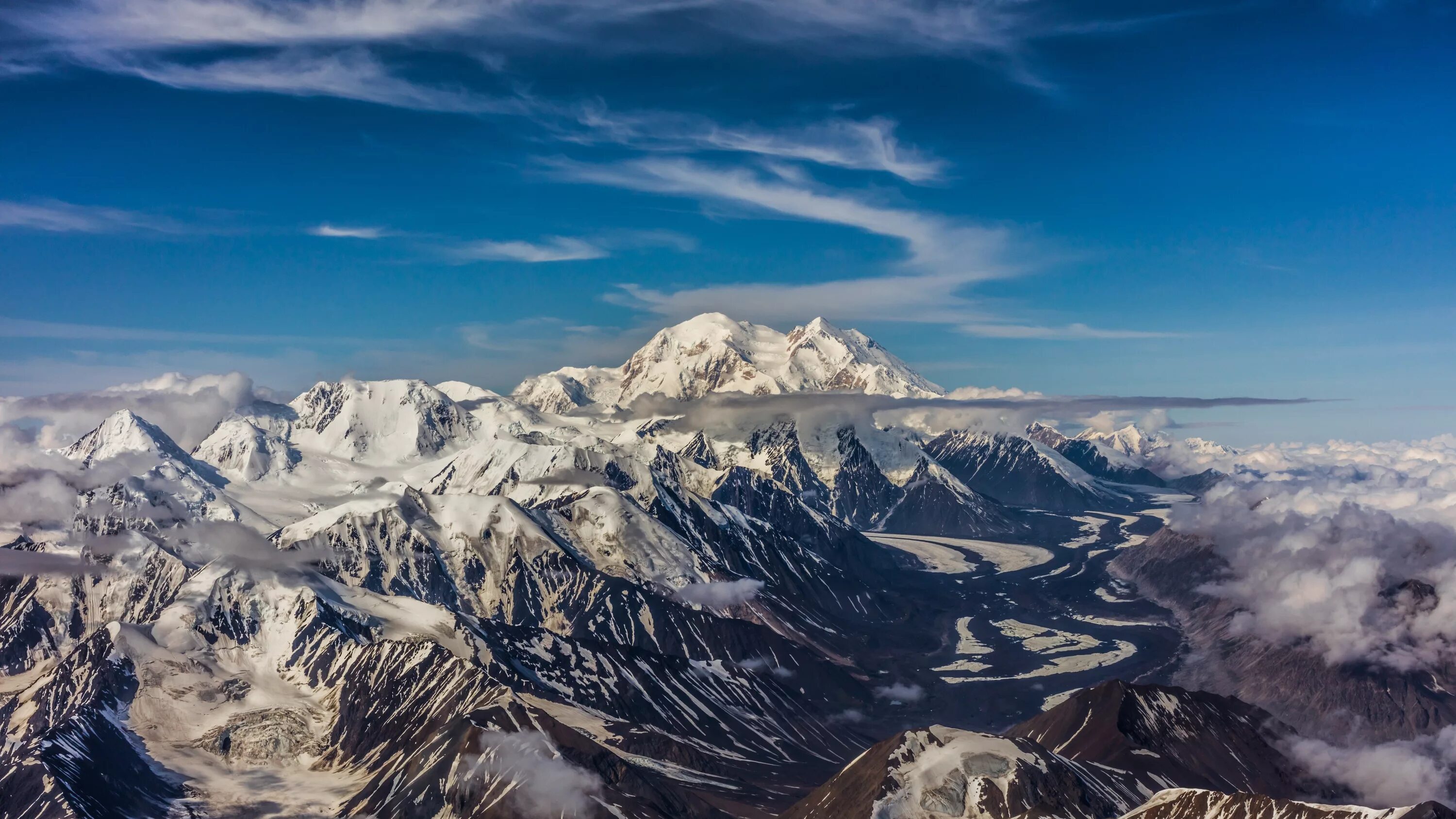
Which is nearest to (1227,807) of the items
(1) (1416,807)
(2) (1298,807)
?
(2) (1298,807)

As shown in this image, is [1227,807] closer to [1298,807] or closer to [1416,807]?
[1298,807]

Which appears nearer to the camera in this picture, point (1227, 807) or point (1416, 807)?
point (1416, 807)

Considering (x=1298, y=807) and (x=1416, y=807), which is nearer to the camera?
(x=1416, y=807)
